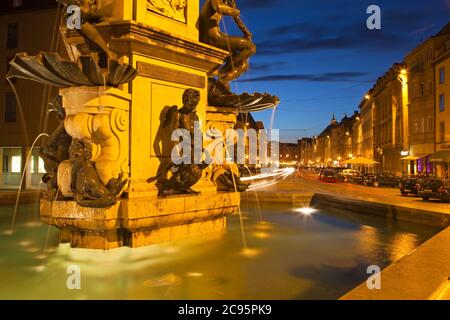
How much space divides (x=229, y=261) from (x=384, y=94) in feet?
205

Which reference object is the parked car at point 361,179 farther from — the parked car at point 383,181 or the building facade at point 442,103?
the building facade at point 442,103

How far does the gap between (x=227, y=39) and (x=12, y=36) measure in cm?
2978

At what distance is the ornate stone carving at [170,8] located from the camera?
26.1 ft

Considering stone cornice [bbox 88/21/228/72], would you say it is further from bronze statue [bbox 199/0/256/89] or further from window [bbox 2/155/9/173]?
window [bbox 2/155/9/173]

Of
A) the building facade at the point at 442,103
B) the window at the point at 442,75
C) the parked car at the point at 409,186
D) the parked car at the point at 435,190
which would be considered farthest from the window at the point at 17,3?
the window at the point at 442,75

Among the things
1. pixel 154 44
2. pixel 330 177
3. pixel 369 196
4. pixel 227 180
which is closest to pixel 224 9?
pixel 154 44

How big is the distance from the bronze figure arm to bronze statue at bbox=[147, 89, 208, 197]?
2.22m

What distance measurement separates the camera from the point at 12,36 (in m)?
33.0

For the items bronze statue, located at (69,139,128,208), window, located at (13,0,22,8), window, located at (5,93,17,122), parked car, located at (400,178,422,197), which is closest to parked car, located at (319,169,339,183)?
parked car, located at (400,178,422,197)

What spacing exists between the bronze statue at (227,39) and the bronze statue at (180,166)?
203cm

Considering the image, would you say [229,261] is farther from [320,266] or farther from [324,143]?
[324,143]

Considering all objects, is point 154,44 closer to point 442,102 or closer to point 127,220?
point 127,220

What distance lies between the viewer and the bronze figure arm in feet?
28.6

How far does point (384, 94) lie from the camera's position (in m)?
63.0
